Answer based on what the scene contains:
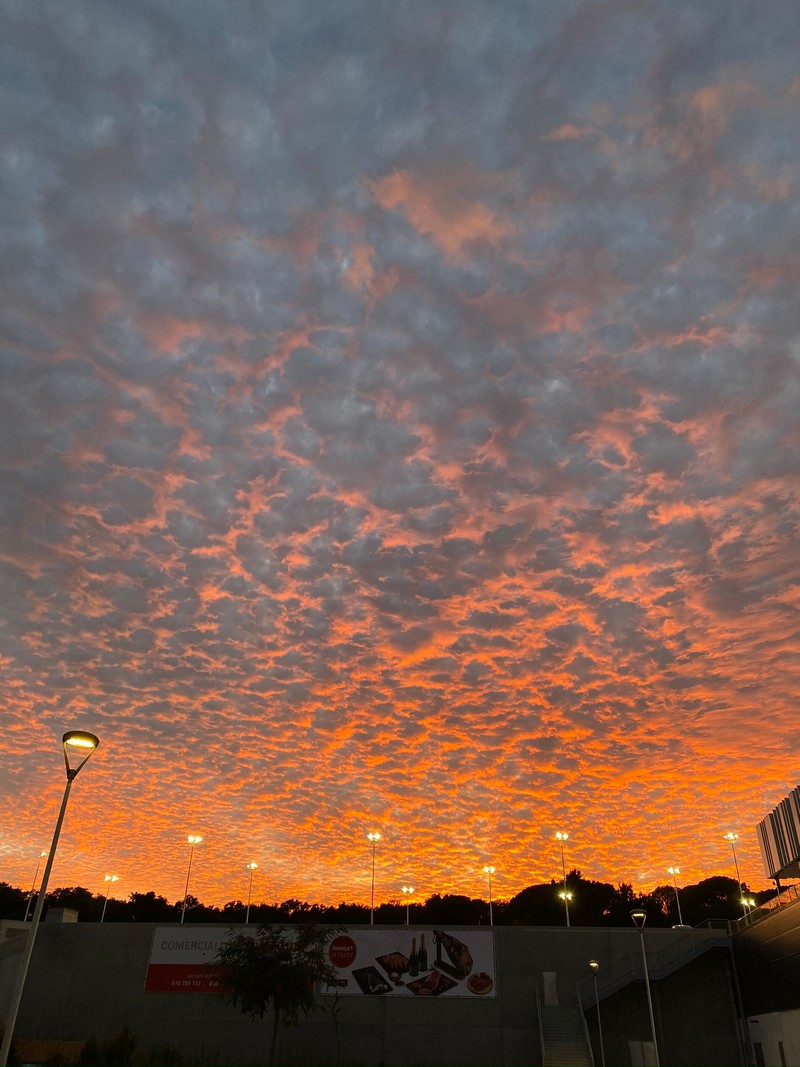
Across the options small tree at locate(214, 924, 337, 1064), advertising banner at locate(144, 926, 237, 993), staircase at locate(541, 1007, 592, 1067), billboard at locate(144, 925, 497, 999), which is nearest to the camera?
small tree at locate(214, 924, 337, 1064)

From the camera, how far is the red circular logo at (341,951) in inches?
2137

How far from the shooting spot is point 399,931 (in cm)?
5525

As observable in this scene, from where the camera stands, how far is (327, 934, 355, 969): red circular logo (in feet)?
178

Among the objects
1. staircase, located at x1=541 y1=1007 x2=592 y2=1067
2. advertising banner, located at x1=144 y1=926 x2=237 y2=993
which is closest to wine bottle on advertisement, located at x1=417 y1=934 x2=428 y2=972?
staircase, located at x1=541 y1=1007 x2=592 y2=1067

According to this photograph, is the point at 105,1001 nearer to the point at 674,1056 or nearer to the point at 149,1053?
the point at 149,1053

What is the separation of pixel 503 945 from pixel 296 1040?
595 inches

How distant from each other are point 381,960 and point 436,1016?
4974 millimetres

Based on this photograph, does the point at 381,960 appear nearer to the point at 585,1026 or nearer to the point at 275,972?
the point at 275,972

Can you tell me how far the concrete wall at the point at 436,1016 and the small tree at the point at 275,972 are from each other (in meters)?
3.77

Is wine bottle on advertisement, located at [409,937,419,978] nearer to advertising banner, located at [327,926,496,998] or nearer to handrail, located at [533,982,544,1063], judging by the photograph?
advertising banner, located at [327,926,496,998]

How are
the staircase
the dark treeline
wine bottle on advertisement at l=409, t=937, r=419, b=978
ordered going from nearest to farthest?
1. the staircase
2. wine bottle on advertisement at l=409, t=937, r=419, b=978
3. the dark treeline

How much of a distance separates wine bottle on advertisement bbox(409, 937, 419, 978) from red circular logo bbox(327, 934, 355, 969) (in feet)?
13.3

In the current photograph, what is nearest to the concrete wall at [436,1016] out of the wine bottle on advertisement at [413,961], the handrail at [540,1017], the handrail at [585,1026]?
the handrail at [540,1017]

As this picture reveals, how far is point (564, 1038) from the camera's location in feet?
162
